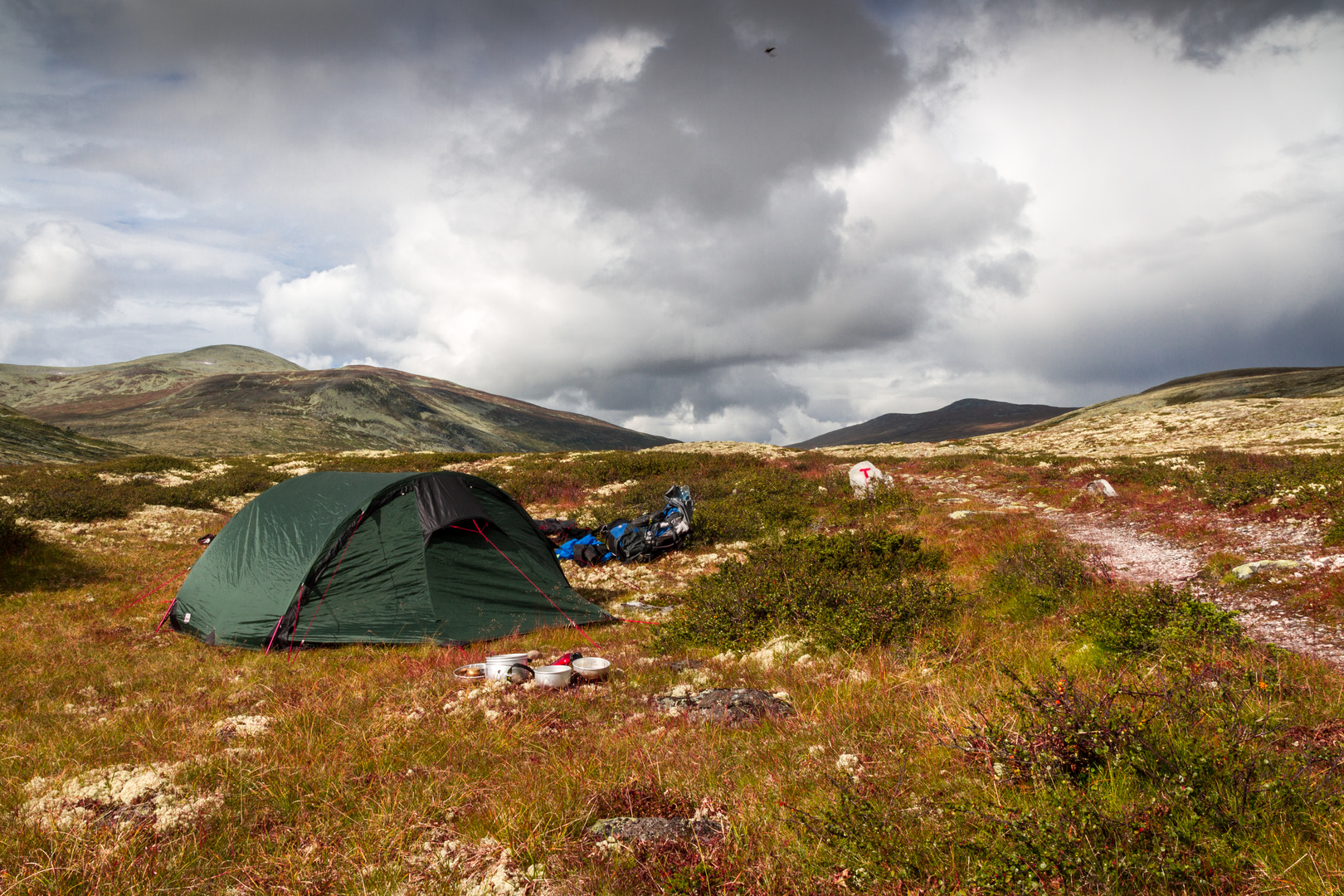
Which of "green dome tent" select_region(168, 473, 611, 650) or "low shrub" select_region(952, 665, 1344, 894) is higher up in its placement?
"green dome tent" select_region(168, 473, 611, 650)

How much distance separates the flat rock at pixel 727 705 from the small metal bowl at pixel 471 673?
2466mm

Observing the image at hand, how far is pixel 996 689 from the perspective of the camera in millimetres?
5184

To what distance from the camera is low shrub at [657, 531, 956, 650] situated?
794 cm

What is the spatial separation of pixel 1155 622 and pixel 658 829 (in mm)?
5786

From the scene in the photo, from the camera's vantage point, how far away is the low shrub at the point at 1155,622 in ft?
19.1

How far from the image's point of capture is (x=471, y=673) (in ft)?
25.0

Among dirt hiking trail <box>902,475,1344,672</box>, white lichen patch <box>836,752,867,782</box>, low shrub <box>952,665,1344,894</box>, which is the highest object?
low shrub <box>952,665,1344,894</box>

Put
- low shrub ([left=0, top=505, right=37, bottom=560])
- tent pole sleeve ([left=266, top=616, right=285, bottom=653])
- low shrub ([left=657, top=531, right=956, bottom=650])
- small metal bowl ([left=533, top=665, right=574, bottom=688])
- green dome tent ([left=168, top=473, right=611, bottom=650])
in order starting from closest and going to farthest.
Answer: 1. small metal bowl ([left=533, top=665, right=574, bottom=688])
2. low shrub ([left=657, top=531, right=956, bottom=650])
3. tent pole sleeve ([left=266, top=616, right=285, bottom=653])
4. green dome tent ([left=168, top=473, right=611, bottom=650])
5. low shrub ([left=0, top=505, right=37, bottom=560])

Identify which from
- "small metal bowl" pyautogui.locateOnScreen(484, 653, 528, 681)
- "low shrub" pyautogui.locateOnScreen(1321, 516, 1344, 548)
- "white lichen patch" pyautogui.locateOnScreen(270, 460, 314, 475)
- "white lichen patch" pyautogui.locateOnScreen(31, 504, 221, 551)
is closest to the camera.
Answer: "small metal bowl" pyautogui.locateOnScreen(484, 653, 528, 681)

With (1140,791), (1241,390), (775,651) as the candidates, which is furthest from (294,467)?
(1241,390)

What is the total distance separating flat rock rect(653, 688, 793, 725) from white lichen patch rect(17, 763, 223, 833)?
3.79 meters

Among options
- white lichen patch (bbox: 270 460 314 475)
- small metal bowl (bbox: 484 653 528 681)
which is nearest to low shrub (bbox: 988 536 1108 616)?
small metal bowl (bbox: 484 653 528 681)

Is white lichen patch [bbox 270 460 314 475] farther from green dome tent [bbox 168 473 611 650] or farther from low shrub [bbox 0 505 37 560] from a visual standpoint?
green dome tent [bbox 168 473 611 650]

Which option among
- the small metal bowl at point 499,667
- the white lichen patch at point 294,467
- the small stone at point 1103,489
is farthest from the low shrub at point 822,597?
the white lichen patch at point 294,467
